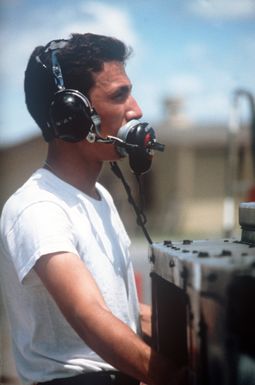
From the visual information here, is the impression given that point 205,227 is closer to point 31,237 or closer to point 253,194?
point 253,194

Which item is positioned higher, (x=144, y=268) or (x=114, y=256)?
(x=114, y=256)

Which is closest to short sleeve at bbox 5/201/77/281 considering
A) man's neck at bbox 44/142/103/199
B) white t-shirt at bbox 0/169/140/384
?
white t-shirt at bbox 0/169/140/384

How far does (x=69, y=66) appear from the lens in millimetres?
2193

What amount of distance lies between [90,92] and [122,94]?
0.38 feet

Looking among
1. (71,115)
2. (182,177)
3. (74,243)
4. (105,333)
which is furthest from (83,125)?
(182,177)

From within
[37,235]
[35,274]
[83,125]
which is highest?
[83,125]

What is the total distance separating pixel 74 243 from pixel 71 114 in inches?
16.8

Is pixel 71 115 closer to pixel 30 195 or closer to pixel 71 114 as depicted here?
pixel 71 114

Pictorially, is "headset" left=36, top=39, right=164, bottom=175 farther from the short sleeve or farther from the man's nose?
the short sleeve

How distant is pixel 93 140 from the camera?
6.93 ft

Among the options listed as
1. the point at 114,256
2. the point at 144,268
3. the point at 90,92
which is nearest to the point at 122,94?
the point at 90,92

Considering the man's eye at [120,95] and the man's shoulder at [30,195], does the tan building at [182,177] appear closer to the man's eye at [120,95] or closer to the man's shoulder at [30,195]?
the man's eye at [120,95]

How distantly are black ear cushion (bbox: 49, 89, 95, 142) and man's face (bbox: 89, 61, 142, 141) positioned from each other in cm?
5

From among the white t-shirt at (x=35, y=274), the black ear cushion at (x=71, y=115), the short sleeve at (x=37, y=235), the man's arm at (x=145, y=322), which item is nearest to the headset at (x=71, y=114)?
the black ear cushion at (x=71, y=115)
